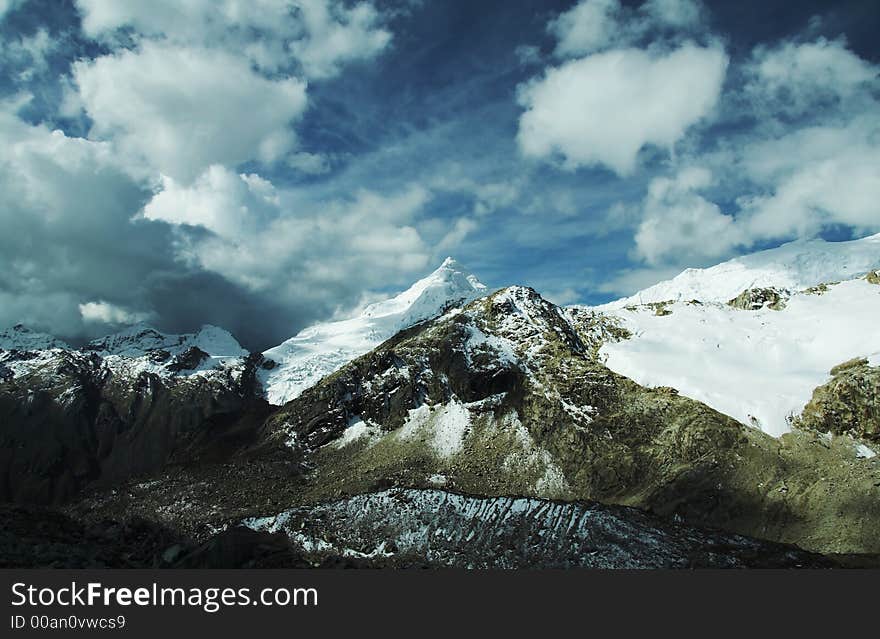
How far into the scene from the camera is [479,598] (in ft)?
162

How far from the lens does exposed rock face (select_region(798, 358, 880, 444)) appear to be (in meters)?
161

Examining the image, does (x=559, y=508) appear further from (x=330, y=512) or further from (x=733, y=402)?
(x=733, y=402)

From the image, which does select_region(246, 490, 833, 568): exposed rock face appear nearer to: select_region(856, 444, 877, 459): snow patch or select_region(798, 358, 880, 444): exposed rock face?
select_region(856, 444, 877, 459): snow patch

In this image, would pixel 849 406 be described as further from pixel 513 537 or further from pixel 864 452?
pixel 513 537

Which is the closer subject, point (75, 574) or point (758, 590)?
point (75, 574)

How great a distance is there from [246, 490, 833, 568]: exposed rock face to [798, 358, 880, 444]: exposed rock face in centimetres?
6664

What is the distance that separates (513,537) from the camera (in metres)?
115

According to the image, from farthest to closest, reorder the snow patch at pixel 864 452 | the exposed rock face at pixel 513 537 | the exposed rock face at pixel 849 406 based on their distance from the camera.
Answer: the exposed rock face at pixel 849 406
the snow patch at pixel 864 452
the exposed rock face at pixel 513 537

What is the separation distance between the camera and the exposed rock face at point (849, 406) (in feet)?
527

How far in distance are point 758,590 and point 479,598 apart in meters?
26.7

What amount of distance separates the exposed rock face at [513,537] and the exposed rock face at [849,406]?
219 feet

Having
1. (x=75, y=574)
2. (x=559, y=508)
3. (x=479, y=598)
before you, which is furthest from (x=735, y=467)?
(x=75, y=574)

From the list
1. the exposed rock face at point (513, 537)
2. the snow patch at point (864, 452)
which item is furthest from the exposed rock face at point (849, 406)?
the exposed rock face at point (513, 537)

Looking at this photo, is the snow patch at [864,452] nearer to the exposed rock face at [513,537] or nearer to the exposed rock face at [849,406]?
the exposed rock face at [849,406]
